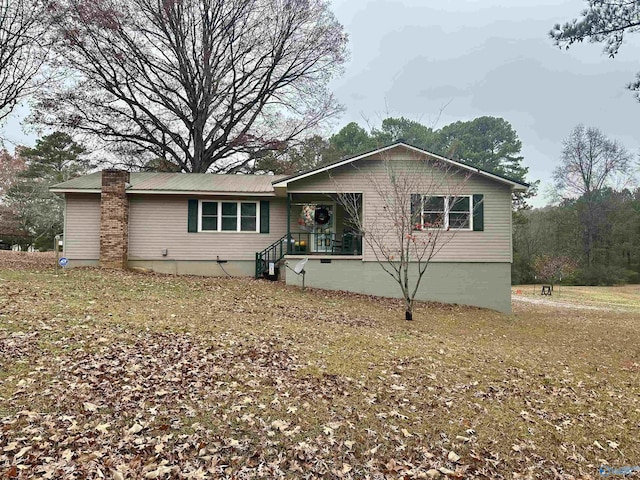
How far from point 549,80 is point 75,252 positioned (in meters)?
31.1

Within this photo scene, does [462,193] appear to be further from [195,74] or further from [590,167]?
[590,167]

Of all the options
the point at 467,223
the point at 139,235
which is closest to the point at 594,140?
the point at 467,223

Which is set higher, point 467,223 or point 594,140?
point 594,140

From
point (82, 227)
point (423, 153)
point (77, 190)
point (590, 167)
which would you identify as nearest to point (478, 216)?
point (423, 153)

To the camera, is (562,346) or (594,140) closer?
(562,346)

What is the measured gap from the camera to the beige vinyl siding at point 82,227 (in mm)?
14617

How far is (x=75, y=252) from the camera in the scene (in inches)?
577

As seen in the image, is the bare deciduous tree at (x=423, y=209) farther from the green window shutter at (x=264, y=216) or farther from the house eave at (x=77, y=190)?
the house eave at (x=77, y=190)

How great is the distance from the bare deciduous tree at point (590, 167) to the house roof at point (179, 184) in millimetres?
30131

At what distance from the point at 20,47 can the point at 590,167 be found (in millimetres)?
38865

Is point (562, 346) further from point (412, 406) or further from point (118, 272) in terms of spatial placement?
point (118, 272)

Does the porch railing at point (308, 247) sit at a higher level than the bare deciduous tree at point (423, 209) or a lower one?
lower

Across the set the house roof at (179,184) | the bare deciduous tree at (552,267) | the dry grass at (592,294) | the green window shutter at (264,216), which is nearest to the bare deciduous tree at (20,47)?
the house roof at (179,184)

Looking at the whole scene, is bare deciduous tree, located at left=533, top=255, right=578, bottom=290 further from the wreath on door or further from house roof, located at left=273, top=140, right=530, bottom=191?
the wreath on door
